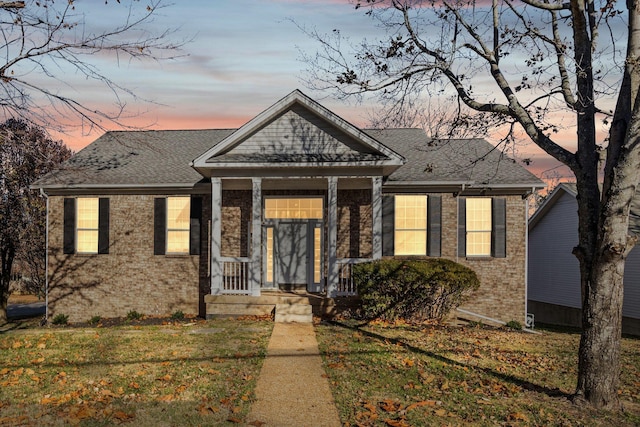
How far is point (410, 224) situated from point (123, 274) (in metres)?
8.81

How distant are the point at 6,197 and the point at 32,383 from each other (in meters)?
13.8

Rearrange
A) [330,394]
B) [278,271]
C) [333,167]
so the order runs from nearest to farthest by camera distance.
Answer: [330,394], [333,167], [278,271]

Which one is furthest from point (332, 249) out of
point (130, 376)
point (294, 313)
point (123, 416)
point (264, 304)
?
point (123, 416)

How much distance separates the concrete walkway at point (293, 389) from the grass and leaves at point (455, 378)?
8.8 inches

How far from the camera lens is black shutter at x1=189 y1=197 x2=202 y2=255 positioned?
681 inches

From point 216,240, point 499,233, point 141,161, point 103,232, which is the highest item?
point 141,161

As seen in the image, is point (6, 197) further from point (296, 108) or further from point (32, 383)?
point (32, 383)

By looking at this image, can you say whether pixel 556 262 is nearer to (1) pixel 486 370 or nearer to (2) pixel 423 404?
(1) pixel 486 370

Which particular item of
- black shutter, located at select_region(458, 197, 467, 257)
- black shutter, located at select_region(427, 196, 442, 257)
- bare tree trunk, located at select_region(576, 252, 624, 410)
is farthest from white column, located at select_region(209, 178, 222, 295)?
bare tree trunk, located at select_region(576, 252, 624, 410)

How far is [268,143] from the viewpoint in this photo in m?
15.5

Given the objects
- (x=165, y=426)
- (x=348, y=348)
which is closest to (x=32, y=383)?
(x=165, y=426)

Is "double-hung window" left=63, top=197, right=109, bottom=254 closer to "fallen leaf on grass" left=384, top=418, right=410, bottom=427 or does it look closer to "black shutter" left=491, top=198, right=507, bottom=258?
"black shutter" left=491, top=198, right=507, bottom=258

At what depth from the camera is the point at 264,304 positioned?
14.9 metres

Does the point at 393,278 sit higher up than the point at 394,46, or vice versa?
the point at 394,46
